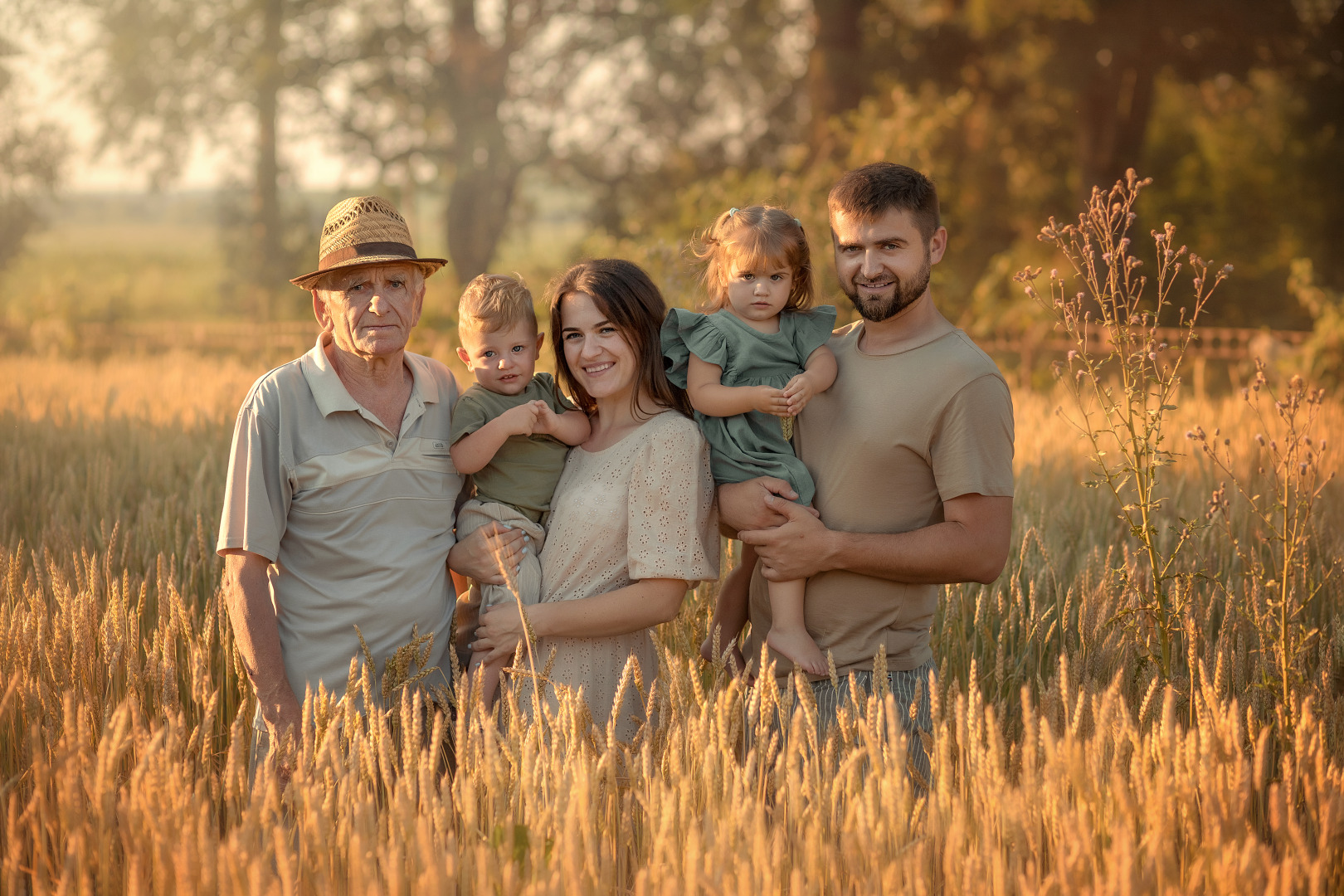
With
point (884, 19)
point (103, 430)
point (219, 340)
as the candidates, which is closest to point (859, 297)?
point (103, 430)

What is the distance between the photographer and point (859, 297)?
8.72ft

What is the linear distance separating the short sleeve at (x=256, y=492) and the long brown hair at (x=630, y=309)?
0.79m

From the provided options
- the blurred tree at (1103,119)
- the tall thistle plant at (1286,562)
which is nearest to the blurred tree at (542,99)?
the blurred tree at (1103,119)

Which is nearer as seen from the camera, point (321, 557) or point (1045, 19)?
point (321, 557)

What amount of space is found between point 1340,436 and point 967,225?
1446 centimetres

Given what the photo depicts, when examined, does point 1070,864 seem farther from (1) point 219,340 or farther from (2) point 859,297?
(1) point 219,340

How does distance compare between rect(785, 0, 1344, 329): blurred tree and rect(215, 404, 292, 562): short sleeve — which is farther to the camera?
rect(785, 0, 1344, 329): blurred tree

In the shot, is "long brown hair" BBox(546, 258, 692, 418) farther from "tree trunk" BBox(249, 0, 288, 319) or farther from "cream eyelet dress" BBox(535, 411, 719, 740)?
"tree trunk" BBox(249, 0, 288, 319)

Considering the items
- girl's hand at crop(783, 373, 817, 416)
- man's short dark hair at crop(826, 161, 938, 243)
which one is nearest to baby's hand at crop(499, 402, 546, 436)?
girl's hand at crop(783, 373, 817, 416)

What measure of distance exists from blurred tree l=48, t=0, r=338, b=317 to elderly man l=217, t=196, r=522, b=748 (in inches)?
749

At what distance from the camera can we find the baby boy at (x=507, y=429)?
2.77 m

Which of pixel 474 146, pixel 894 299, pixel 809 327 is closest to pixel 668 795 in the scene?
pixel 894 299

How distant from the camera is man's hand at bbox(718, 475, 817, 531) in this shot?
8.94ft

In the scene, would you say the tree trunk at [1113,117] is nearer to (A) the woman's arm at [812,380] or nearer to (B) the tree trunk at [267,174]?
(A) the woman's arm at [812,380]
